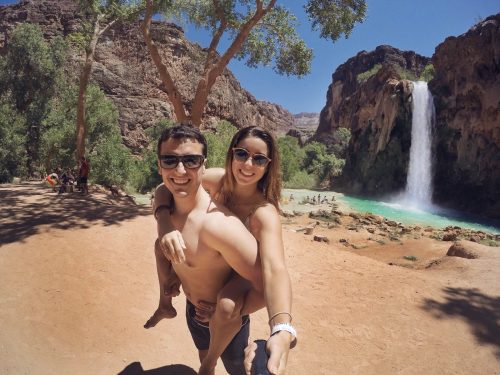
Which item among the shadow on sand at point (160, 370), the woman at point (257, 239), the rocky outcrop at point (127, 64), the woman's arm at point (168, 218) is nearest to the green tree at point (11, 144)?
the shadow on sand at point (160, 370)

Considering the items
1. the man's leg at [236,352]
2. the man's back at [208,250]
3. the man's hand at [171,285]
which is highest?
the man's back at [208,250]

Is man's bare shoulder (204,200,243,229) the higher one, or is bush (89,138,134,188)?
man's bare shoulder (204,200,243,229)

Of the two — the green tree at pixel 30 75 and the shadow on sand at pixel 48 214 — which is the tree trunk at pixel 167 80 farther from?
the green tree at pixel 30 75

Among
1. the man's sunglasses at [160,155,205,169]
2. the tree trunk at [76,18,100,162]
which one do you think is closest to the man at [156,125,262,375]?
the man's sunglasses at [160,155,205,169]

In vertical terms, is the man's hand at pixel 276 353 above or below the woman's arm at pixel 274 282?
below

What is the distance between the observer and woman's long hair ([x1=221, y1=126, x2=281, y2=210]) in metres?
1.79

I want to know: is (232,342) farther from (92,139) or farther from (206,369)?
(92,139)

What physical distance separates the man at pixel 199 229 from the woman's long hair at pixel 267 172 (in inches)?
7.2

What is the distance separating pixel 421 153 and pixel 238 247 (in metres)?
29.7

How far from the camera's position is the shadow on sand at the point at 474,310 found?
3457mm

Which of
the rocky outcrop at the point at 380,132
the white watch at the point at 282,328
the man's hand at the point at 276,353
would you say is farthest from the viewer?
the rocky outcrop at the point at 380,132

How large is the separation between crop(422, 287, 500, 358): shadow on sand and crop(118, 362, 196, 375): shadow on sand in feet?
9.28

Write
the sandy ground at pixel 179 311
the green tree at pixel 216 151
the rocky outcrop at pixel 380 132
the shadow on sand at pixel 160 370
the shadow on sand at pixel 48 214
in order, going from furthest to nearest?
the rocky outcrop at pixel 380 132 < the green tree at pixel 216 151 < the shadow on sand at pixel 48 214 < the sandy ground at pixel 179 311 < the shadow on sand at pixel 160 370

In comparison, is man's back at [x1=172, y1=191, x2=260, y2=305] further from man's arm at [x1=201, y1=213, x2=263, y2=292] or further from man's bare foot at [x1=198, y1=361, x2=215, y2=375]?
man's bare foot at [x1=198, y1=361, x2=215, y2=375]
